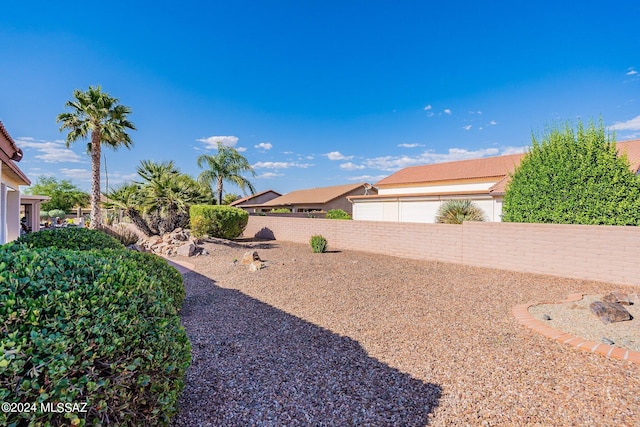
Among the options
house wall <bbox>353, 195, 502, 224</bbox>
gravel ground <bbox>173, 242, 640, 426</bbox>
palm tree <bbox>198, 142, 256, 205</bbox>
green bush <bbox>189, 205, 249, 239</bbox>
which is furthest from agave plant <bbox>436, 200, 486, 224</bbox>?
palm tree <bbox>198, 142, 256, 205</bbox>

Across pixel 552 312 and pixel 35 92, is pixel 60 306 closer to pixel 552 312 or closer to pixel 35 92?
pixel 552 312

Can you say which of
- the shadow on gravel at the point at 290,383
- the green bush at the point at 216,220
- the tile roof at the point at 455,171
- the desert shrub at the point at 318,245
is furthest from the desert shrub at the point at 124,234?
the tile roof at the point at 455,171

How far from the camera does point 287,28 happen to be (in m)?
15.2

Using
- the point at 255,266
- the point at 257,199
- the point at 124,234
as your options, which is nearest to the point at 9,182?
the point at 124,234

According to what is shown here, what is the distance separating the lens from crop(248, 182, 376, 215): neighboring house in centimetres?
3119

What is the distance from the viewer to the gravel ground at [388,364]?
2760 millimetres

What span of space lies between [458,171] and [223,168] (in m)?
21.5

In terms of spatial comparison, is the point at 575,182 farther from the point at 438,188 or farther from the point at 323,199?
the point at 323,199

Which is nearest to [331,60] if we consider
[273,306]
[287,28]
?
[287,28]

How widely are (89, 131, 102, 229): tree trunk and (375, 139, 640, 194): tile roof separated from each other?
2154 cm

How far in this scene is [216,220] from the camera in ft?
51.6

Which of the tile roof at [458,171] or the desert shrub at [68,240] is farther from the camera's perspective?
the tile roof at [458,171]

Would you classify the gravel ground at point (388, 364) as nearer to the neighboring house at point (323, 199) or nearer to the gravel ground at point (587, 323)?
the gravel ground at point (587, 323)

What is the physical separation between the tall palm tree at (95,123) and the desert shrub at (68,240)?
15.4m
